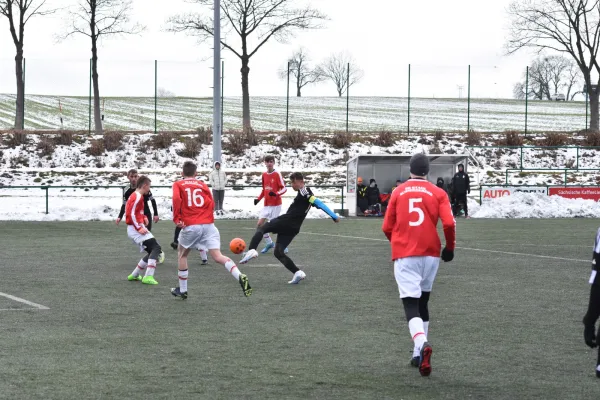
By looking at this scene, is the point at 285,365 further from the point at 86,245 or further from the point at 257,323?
the point at 86,245

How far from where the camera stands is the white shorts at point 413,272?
7668mm

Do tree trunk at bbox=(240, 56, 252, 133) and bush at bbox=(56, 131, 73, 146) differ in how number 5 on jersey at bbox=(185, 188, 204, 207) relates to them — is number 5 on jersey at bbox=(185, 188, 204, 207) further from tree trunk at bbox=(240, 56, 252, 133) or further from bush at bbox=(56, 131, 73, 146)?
tree trunk at bbox=(240, 56, 252, 133)

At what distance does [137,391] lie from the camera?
6832 millimetres

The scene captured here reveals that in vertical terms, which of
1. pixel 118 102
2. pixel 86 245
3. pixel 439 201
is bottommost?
pixel 86 245

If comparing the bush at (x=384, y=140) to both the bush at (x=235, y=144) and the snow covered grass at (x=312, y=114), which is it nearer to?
the bush at (x=235, y=144)

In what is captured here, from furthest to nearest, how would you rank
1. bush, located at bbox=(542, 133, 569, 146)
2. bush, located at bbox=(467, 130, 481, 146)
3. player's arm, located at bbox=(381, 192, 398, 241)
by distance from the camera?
bush, located at bbox=(467, 130, 481, 146) < bush, located at bbox=(542, 133, 569, 146) < player's arm, located at bbox=(381, 192, 398, 241)

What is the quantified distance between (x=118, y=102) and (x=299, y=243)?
56939 millimetres

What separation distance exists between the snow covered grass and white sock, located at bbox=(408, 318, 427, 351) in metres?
47.7

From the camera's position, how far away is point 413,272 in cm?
771

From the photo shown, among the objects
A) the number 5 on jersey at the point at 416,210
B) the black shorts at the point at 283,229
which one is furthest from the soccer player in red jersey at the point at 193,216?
the number 5 on jersey at the point at 416,210

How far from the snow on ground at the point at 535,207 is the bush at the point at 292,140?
16.8m

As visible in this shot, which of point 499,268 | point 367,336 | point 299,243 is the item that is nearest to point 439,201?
point 367,336

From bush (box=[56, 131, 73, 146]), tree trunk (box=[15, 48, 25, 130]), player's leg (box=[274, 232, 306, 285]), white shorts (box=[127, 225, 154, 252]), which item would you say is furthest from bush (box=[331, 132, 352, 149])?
white shorts (box=[127, 225, 154, 252])

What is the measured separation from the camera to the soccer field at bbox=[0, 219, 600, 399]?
23.3 feet
